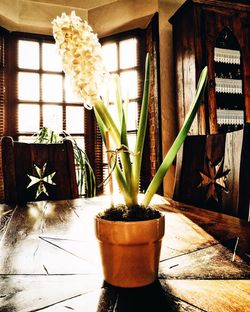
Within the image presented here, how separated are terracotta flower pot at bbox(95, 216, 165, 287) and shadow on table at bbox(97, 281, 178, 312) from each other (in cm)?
1

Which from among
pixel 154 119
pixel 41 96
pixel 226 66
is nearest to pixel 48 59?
pixel 41 96

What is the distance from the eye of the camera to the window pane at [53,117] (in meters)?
3.40

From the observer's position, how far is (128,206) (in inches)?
18.7

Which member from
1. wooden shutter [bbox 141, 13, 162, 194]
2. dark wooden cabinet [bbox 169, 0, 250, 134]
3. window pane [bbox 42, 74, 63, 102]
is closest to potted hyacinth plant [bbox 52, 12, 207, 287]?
dark wooden cabinet [bbox 169, 0, 250, 134]

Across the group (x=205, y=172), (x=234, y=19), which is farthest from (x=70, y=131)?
(x=205, y=172)

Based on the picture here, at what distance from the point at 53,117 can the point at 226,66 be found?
2.10 m

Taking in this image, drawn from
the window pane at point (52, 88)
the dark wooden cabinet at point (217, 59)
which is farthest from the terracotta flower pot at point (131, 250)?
the window pane at point (52, 88)

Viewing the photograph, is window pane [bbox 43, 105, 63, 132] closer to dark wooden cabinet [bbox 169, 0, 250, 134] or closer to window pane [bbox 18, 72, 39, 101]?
window pane [bbox 18, 72, 39, 101]

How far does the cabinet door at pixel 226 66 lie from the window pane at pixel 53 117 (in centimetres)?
180

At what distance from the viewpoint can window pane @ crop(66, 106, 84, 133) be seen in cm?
349

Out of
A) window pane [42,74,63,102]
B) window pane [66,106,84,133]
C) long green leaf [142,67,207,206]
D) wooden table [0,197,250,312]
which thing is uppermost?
window pane [42,74,63,102]

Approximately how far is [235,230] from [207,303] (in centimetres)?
43

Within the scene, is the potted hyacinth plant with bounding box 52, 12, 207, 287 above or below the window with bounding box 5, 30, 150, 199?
below

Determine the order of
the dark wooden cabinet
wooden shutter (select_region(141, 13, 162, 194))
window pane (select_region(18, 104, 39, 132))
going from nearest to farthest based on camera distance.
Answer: the dark wooden cabinet
wooden shutter (select_region(141, 13, 162, 194))
window pane (select_region(18, 104, 39, 132))
